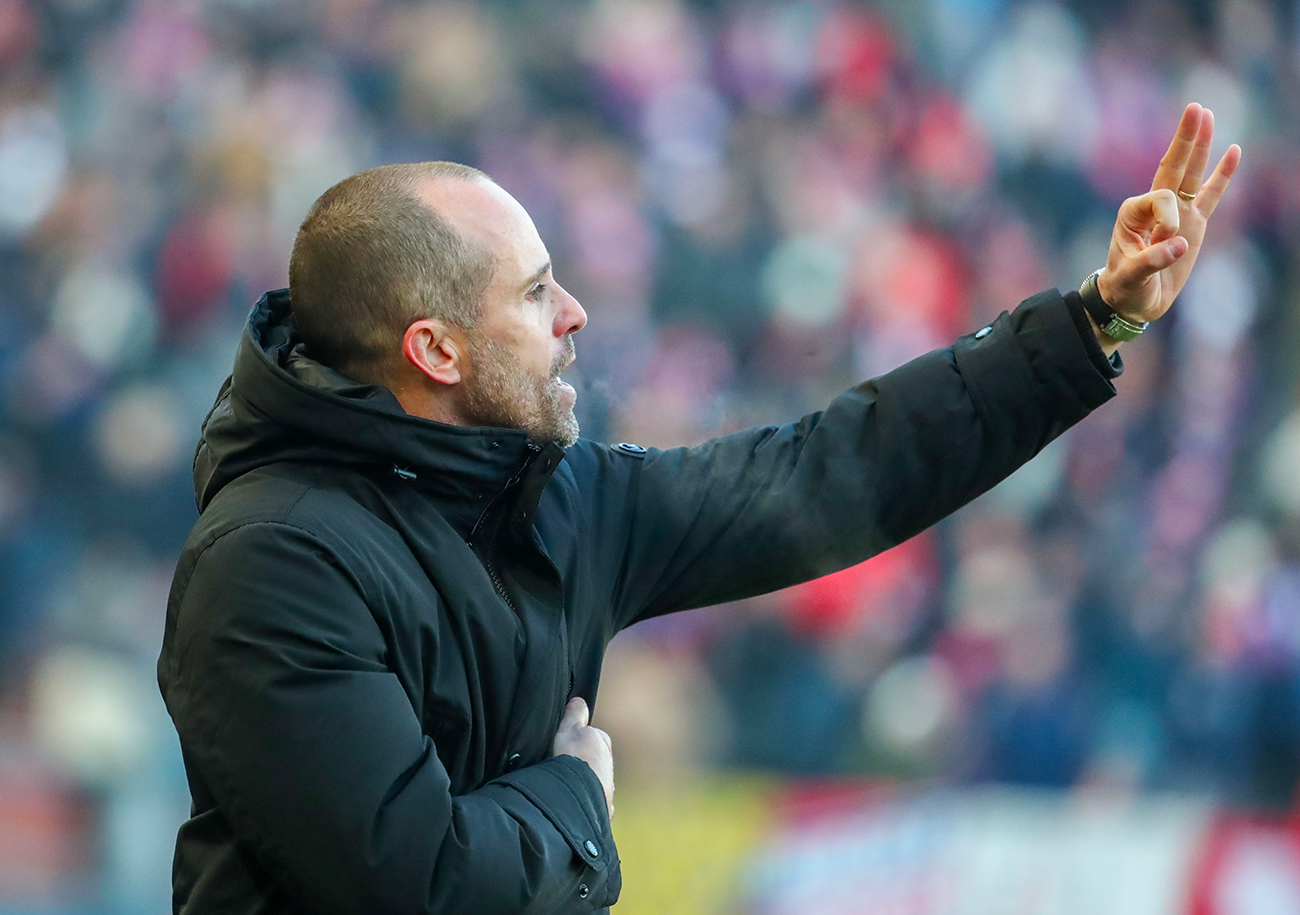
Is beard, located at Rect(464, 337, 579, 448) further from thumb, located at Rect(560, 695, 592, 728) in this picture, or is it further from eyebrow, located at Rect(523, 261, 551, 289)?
thumb, located at Rect(560, 695, 592, 728)

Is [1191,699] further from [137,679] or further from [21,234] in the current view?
[21,234]

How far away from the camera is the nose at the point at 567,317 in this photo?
1596 mm

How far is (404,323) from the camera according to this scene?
4.90 ft

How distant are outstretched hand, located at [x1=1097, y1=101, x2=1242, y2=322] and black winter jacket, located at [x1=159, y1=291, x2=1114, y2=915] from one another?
0.24 feet

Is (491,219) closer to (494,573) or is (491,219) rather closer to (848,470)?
(494,573)

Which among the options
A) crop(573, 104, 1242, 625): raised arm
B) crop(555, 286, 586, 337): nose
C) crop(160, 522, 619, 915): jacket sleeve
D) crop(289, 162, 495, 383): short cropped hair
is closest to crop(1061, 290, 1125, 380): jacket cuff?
crop(573, 104, 1242, 625): raised arm

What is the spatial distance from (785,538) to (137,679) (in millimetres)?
3000

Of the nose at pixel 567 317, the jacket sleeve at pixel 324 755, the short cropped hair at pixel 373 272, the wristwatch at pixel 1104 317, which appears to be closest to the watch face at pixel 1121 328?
the wristwatch at pixel 1104 317

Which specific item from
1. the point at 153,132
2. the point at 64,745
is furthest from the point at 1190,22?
the point at 64,745

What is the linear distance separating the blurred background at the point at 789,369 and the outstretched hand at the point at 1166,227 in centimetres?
185

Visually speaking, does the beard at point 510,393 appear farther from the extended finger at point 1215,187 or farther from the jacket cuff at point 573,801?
the extended finger at point 1215,187

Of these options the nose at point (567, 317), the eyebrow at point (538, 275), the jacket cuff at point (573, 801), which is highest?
the eyebrow at point (538, 275)

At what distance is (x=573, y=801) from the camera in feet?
4.40

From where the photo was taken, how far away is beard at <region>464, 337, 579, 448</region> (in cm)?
154
